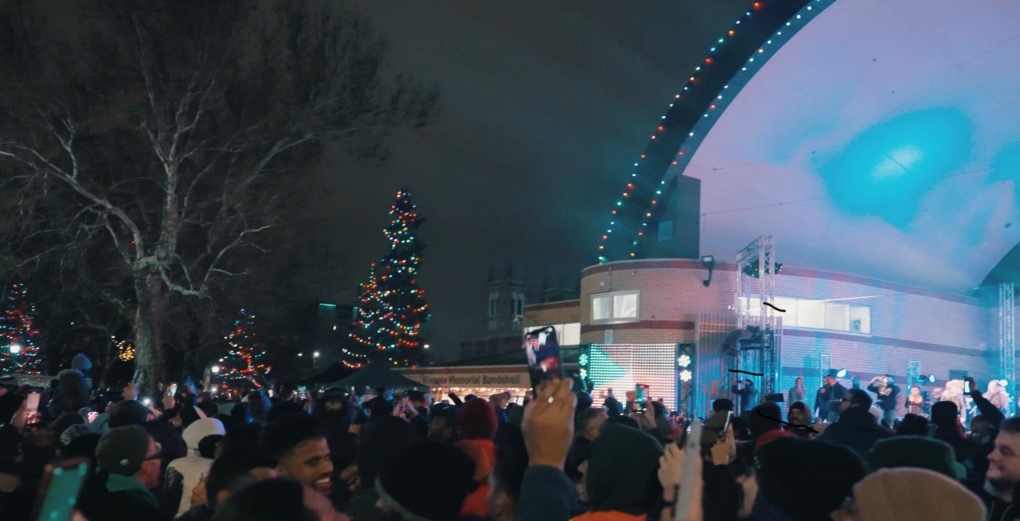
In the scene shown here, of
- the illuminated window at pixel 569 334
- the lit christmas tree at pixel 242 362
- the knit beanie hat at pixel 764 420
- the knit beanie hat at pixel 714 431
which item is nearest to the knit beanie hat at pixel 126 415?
the knit beanie hat at pixel 714 431

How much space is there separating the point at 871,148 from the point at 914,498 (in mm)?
31643

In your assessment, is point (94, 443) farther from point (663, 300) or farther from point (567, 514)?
point (663, 300)

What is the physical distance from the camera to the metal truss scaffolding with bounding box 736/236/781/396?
2273cm

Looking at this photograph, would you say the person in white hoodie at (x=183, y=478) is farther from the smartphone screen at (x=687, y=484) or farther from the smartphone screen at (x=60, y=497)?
the smartphone screen at (x=687, y=484)

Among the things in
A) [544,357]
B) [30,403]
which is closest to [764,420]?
[544,357]

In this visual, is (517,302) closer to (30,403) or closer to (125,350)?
(125,350)

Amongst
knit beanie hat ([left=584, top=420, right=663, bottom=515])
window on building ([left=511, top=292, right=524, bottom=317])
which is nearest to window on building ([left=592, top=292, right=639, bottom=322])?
knit beanie hat ([left=584, top=420, right=663, bottom=515])

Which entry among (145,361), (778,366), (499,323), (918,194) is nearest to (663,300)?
(778,366)

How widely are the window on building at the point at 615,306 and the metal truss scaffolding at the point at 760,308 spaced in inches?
136

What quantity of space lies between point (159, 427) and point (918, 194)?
30.6 m

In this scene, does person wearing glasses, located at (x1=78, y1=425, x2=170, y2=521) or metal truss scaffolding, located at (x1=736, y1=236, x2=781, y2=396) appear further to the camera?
metal truss scaffolding, located at (x1=736, y1=236, x2=781, y2=396)

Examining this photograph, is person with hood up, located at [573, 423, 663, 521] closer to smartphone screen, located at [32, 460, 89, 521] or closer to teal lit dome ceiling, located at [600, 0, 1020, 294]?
smartphone screen, located at [32, 460, 89, 521]

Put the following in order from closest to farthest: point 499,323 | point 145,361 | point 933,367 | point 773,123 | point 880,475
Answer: point 880,475, point 145,361, point 933,367, point 773,123, point 499,323

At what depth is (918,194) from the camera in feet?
105
